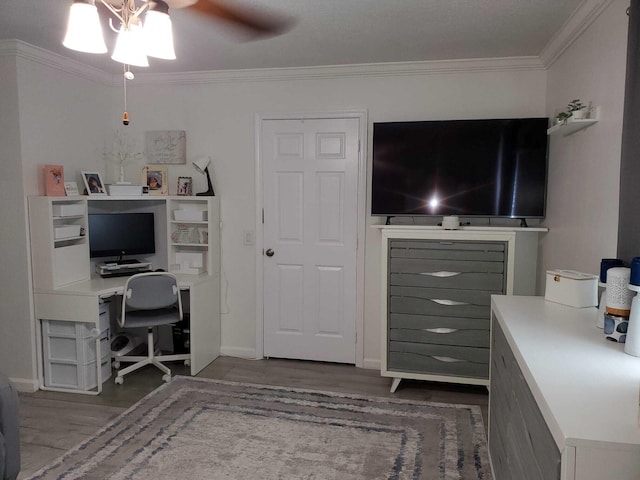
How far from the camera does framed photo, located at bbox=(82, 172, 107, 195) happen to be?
3.77 metres

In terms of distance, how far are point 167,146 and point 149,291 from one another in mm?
1383

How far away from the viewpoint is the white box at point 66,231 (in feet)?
11.2

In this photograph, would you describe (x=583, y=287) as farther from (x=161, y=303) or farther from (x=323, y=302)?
(x=161, y=303)

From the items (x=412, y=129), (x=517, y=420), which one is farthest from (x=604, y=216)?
(x=412, y=129)

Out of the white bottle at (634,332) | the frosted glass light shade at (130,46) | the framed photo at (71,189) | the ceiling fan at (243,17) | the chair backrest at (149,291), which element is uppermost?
the ceiling fan at (243,17)

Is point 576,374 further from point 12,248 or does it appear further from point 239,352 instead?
point 12,248

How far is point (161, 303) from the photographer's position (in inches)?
140

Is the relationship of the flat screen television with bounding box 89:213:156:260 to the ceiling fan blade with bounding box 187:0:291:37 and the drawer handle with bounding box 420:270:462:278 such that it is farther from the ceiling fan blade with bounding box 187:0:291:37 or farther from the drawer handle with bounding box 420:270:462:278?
the drawer handle with bounding box 420:270:462:278

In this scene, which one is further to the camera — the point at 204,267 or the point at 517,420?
the point at 204,267

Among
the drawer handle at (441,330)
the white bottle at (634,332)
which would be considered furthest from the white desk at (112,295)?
the white bottle at (634,332)

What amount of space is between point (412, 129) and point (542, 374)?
2474 mm

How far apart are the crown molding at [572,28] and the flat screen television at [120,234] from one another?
3381 mm

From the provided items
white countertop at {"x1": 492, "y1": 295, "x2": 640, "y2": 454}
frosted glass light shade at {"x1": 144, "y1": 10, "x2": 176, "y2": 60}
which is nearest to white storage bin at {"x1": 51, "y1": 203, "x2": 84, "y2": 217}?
frosted glass light shade at {"x1": 144, "y1": 10, "x2": 176, "y2": 60}

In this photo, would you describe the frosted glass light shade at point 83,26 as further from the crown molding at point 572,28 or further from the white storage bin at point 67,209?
the crown molding at point 572,28
